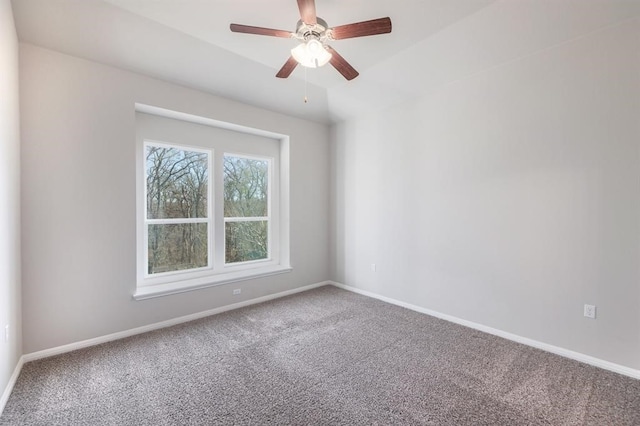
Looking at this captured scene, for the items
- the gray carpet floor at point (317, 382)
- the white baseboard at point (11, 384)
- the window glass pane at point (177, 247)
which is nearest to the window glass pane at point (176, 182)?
the window glass pane at point (177, 247)

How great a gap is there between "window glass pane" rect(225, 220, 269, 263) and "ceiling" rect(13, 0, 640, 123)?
5.98 feet

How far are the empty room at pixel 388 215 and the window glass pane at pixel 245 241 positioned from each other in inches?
7.0

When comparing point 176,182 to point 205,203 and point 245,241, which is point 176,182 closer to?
point 205,203

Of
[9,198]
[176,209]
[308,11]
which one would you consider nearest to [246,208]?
[176,209]

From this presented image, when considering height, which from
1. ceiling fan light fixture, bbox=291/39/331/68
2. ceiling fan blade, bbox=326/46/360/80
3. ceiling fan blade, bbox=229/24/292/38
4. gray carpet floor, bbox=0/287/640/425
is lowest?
gray carpet floor, bbox=0/287/640/425

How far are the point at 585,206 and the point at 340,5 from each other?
2.64 meters

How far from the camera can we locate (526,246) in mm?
2750

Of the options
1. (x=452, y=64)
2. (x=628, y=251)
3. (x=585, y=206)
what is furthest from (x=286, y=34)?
(x=628, y=251)

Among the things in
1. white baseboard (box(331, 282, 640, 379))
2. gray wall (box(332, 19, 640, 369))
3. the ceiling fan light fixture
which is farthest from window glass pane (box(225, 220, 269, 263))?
the ceiling fan light fixture

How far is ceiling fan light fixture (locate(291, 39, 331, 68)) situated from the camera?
6.59ft

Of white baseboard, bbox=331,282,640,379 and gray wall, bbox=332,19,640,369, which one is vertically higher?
gray wall, bbox=332,19,640,369

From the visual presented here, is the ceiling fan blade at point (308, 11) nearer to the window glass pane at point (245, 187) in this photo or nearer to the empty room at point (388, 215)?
the empty room at point (388, 215)

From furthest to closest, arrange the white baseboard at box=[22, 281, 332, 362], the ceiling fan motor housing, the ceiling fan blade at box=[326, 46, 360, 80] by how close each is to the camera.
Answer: the white baseboard at box=[22, 281, 332, 362], the ceiling fan blade at box=[326, 46, 360, 80], the ceiling fan motor housing

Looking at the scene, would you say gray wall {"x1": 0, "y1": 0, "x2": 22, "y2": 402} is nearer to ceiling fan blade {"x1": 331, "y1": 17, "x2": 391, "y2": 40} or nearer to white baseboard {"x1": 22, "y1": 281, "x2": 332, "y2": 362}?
white baseboard {"x1": 22, "y1": 281, "x2": 332, "y2": 362}
